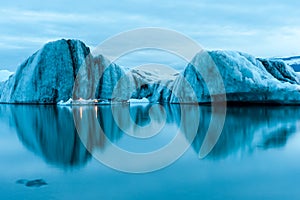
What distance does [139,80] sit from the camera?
4122 cm

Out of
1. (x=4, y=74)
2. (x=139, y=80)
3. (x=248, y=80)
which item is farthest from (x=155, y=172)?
(x=4, y=74)

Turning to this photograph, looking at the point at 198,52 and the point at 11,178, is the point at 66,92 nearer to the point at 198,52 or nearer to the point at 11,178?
the point at 198,52

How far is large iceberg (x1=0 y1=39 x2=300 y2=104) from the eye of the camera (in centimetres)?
2077

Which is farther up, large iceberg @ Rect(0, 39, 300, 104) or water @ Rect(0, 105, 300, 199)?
large iceberg @ Rect(0, 39, 300, 104)

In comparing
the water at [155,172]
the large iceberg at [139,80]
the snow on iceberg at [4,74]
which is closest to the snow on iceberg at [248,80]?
the large iceberg at [139,80]

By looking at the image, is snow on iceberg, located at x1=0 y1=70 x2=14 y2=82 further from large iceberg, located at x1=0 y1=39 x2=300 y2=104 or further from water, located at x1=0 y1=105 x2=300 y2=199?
water, located at x1=0 y1=105 x2=300 y2=199

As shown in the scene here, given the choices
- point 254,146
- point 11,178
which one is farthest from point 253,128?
point 11,178

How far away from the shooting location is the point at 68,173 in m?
5.31

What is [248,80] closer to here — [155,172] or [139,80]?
[155,172]

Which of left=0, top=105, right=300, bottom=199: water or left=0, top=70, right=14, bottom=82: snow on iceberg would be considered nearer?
left=0, top=105, right=300, bottom=199: water

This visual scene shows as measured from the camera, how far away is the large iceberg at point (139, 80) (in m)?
20.8

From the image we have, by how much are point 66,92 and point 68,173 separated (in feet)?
97.8

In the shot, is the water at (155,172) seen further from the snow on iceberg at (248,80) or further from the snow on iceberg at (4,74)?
the snow on iceberg at (4,74)

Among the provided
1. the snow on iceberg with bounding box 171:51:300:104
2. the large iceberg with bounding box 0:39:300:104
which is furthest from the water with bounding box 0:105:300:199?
the large iceberg with bounding box 0:39:300:104
